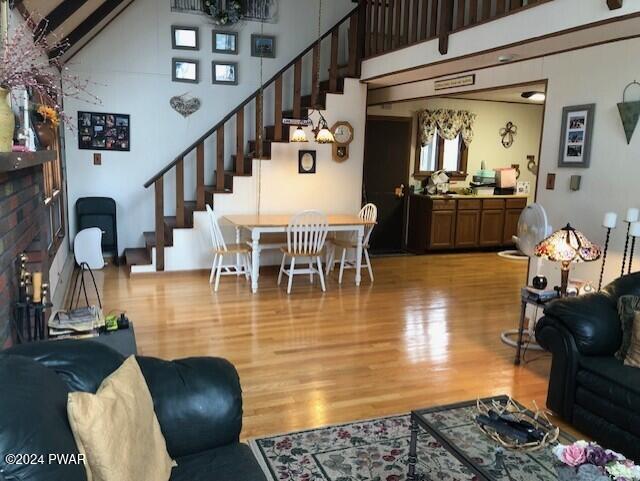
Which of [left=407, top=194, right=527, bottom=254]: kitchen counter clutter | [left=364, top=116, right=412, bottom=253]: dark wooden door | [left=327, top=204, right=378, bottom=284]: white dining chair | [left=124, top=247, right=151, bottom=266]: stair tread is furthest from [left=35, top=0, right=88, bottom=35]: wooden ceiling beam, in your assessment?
[left=407, top=194, right=527, bottom=254]: kitchen counter clutter

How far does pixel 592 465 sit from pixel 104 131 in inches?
254

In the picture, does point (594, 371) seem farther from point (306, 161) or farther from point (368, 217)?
point (306, 161)

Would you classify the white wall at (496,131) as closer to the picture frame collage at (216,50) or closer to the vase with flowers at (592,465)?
the picture frame collage at (216,50)

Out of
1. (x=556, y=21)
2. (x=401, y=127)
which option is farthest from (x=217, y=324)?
(x=401, y=127)

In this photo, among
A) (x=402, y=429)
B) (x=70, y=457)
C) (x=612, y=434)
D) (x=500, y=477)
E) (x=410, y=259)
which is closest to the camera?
(x=70, y=457)

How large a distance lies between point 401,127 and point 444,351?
477cm

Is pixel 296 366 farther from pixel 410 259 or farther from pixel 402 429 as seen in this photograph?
pixel 410 259

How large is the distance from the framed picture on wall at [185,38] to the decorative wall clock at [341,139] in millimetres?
2098

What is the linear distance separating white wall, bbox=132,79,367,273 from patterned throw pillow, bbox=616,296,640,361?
4.24 m

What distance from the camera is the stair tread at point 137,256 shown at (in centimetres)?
619

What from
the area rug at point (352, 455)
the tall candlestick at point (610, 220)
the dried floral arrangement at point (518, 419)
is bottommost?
the area rug at point (352, 455)

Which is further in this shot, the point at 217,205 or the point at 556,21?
the point at 217,205

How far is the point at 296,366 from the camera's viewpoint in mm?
3678

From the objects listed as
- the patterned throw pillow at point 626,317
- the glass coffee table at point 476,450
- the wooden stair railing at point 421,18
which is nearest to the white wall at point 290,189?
the wooden stair railing at point 421,18
